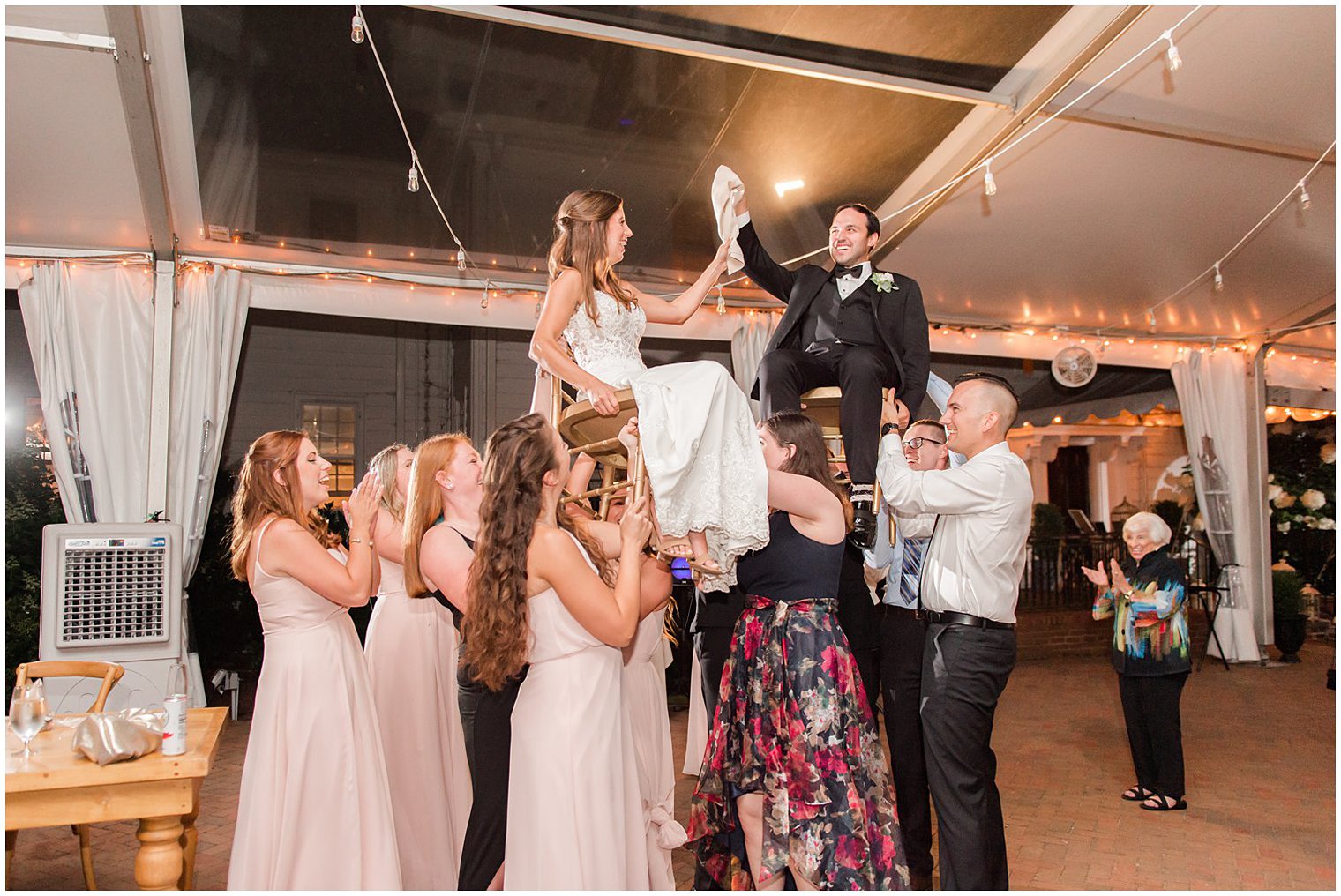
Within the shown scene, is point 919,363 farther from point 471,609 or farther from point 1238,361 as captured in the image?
point 1238,361

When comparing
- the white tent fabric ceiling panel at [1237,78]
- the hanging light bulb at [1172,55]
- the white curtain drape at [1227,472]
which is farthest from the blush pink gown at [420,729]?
the white curtain drape at [1227,472]

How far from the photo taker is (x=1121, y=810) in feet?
16.0

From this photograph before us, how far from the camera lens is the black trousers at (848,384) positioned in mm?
3473

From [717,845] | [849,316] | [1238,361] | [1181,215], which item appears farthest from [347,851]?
[1238,361]

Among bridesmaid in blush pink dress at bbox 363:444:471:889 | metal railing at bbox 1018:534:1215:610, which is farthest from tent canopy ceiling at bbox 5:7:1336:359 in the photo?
metal railing at bbox 1018:534:1215:610

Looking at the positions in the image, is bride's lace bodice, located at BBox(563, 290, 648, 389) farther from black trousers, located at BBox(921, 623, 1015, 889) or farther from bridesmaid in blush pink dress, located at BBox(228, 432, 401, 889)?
black trousers, located at BBox(921, 623, 1015, 889)

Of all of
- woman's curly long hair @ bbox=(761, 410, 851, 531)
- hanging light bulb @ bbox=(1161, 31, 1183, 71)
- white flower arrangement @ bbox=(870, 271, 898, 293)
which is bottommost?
woman's curly long hair @ bbox=(761, 410, 851, 531)

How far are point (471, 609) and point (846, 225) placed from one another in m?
2.15

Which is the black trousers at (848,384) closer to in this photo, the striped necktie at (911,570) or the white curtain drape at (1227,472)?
the striped necktie at (911,570)

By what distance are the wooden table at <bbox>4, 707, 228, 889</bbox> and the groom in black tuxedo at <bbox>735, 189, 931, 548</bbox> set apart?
230cm

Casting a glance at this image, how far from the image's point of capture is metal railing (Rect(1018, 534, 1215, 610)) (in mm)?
10555

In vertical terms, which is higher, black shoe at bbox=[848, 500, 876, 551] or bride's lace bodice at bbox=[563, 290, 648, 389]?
bride's lace bodice at bbox=[563, 290, 648, 389]

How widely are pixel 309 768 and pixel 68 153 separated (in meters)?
4.02

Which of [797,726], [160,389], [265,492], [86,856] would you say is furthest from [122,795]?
[160,389]
